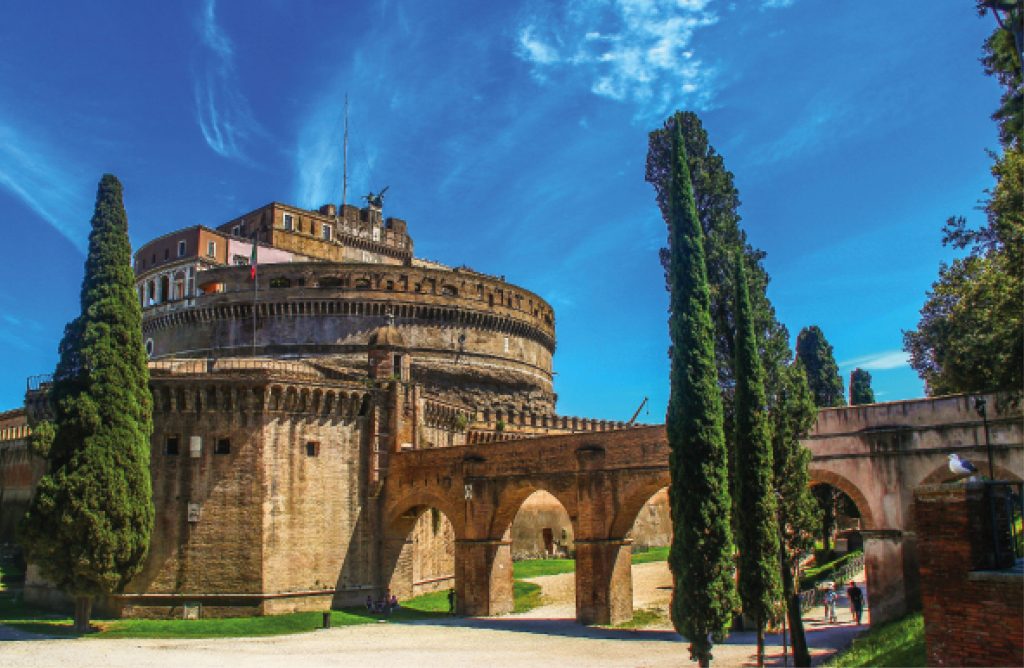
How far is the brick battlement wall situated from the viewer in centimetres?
826

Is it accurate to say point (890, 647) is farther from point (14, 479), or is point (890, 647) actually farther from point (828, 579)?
point (14, 479)

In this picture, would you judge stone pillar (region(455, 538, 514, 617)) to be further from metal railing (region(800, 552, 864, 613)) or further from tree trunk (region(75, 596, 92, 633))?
tree trunk (region(75, 596, 92, 633))

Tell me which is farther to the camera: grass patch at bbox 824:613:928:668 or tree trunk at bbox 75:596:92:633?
tree trunk at bbox 75:596:92:633

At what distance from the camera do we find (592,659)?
2156cm

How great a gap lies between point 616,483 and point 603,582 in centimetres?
317

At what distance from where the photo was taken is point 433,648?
23.9 metres

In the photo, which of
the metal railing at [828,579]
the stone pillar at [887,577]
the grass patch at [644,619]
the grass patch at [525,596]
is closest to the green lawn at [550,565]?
the grass patch at [525,596]

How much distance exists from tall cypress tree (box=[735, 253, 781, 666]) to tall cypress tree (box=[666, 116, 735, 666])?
0.38 meters

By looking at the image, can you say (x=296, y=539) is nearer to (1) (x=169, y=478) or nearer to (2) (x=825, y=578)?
(1) (x=169, y=478)

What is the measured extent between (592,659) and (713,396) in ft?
24.2

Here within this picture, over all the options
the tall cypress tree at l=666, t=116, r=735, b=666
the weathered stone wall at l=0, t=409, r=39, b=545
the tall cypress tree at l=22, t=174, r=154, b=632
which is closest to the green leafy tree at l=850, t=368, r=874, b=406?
the tall cypress tree at l=666, t=116, r=735, b=666

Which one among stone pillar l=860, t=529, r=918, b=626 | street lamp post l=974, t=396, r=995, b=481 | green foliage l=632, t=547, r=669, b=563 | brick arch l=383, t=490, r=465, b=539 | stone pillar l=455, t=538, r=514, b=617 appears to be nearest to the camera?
street lamp post l=974, t=396, r=995, b=481

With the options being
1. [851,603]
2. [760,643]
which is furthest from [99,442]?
[851,603]

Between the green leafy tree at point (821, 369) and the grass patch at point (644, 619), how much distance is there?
74.3ft
